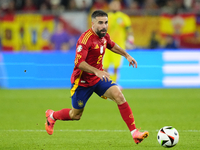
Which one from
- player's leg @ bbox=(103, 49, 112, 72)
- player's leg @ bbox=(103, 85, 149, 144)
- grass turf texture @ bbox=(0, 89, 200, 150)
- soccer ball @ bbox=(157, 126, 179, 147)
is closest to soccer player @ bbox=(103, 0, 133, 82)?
player's leg @ bbox=(103, 49, 112, 72)

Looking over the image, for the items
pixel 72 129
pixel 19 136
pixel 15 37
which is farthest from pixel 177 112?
pixel 15 37

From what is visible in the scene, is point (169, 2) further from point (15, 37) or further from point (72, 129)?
point (72, 129)

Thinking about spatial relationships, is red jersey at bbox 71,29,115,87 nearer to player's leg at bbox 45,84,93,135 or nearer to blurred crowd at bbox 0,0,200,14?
player's leg at bbox 45,84,93,135

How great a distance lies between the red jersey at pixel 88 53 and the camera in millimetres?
5746

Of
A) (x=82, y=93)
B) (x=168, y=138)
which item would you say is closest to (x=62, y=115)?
(x=82, y=93)

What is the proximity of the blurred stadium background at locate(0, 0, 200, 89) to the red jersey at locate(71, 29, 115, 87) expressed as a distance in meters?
7.49

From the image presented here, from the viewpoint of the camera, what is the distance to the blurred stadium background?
13.5 metres

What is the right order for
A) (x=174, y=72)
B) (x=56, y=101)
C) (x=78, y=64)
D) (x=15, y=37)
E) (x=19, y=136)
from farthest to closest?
(x=15, y=37), (x=174, y=72), (x=56, y=101), (x=19, y=136), (x=78, y=64)

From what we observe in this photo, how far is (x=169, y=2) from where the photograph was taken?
56.0 ft

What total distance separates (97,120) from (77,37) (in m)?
8.23

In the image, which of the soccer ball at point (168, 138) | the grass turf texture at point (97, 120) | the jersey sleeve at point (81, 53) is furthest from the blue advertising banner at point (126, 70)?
the soccer ball at point (168, 138)

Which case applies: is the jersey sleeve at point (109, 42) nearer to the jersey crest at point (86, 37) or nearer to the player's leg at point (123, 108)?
the jersey crest at point (86, 37)

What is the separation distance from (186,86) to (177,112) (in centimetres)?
459

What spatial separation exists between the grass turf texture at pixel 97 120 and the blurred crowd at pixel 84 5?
5.06 metres
